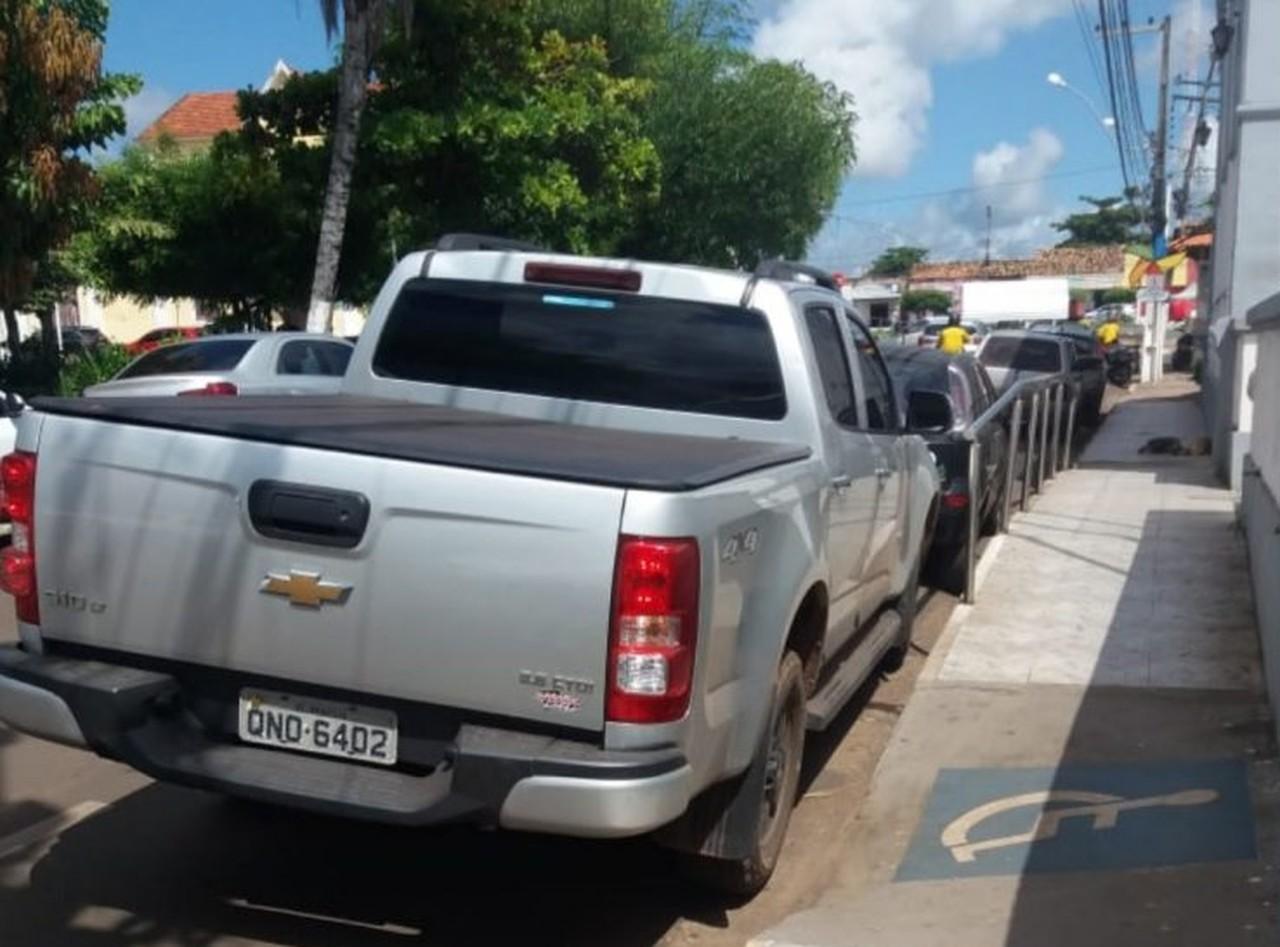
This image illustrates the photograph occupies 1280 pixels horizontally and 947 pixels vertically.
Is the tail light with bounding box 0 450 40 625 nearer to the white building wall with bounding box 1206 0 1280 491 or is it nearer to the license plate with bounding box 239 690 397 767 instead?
the license plate with bounding box 239 690 397 767

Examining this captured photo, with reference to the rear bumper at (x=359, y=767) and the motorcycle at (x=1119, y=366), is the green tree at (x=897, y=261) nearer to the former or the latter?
the motorcycle at (x=1119, y=366)

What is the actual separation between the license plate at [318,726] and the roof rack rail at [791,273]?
2.46 metres

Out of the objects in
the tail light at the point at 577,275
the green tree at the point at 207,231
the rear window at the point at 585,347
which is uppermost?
the green tree at the point at 207,231

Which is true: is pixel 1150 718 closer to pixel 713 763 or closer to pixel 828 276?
pixel 828 276

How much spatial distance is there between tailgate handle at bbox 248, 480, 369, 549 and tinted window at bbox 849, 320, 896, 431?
118 inches

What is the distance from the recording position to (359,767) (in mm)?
4203

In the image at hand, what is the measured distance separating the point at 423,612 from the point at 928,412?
3.59 meters

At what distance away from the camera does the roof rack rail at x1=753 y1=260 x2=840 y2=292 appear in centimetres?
589

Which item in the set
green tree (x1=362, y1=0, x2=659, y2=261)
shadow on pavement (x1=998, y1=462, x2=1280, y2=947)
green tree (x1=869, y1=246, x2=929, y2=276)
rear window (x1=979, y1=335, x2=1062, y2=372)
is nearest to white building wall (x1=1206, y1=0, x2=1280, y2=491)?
shadow on pavement (x1=998, y1=462, x2=1280, y2=947)

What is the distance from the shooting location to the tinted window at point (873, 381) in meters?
6.60

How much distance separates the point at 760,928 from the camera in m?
4.99

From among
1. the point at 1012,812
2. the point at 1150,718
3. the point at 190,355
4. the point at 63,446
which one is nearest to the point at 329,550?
the point at 63,446

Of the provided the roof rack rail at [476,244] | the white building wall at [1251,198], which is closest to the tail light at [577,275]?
the roof rack rail at [476,244]

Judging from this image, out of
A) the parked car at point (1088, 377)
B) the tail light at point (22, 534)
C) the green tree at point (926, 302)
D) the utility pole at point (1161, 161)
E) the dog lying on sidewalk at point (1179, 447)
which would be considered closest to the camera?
the tail light at point (22, 534)
